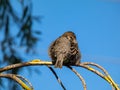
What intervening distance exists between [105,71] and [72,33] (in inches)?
50.8

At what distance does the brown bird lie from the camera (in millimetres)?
2812

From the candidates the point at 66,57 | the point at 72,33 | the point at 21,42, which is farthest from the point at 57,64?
the point at 21,42

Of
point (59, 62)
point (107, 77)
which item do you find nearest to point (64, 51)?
point (59, 62)

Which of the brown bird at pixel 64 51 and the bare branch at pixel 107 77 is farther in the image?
the brown bird at pixel 64 51

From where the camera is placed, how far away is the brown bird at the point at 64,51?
281 cm

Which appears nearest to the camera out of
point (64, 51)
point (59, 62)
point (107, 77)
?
point (107, 77)

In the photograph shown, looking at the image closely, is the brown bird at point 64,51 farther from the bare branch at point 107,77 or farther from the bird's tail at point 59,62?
the bare branch at point 107,77

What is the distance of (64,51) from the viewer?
298 centimetres

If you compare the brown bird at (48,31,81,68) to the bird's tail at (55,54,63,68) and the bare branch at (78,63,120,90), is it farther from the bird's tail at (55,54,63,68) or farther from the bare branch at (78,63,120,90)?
the bare branch at (78,63,120,90)

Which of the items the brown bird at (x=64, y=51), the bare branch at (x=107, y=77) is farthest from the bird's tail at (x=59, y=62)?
the bare branch at (x=107, y=77)

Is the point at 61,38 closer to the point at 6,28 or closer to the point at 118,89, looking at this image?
the point at 6,28

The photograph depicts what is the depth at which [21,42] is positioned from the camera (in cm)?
378

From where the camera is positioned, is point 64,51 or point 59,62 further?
point 64,51

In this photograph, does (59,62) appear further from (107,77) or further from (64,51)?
(107,77)
